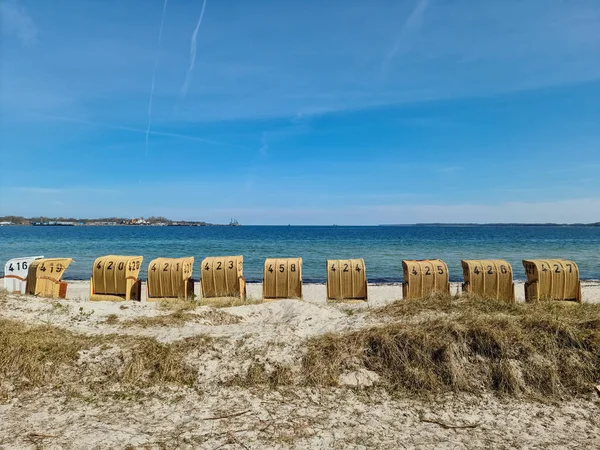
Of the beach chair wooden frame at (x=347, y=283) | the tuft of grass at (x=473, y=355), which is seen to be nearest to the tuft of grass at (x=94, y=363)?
the tuft of grass at (x=473, y=355)

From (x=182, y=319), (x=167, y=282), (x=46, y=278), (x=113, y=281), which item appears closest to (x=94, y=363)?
(x=182, y=319)

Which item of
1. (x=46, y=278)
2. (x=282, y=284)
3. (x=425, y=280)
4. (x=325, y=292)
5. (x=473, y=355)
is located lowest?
(x=325, y=292)

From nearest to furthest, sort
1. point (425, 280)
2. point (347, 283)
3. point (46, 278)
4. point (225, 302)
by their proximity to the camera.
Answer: point (425, 280)
point (225, 302)
point (347, 283)
point (46, 278)

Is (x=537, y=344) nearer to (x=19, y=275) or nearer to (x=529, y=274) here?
(x=529, y=274)

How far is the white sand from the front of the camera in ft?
14.8

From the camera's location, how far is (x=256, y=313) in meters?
10.3

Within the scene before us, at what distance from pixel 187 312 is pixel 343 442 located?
20.0ft

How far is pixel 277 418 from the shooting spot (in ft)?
16.4

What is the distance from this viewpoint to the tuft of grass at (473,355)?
5809 millimetres

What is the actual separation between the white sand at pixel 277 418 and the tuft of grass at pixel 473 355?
0.25 metres

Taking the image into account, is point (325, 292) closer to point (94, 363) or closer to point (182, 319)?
point (182, 319)

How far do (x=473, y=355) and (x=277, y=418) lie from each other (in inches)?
130

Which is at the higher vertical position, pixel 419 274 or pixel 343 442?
pixel 419 274

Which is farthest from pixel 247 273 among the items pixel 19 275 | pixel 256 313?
pixel 256 313
